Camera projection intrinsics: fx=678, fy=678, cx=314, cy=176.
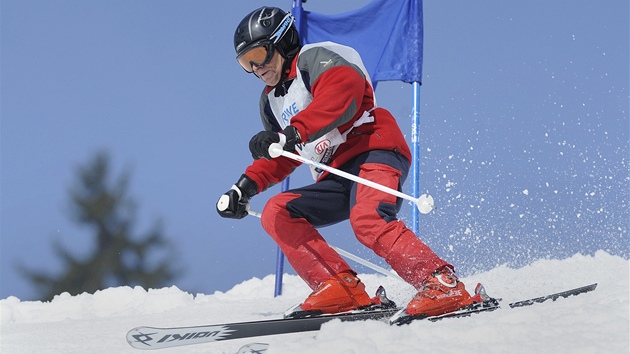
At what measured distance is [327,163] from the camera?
3.89 meters

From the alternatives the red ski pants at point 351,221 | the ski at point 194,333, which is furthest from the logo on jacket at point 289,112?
the ski at point 194,333

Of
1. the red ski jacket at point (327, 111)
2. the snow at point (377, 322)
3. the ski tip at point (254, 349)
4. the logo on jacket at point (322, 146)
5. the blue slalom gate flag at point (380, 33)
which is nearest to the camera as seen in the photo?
the snow at point (377, 322)

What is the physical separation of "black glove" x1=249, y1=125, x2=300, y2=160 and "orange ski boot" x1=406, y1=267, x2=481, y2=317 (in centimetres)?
95

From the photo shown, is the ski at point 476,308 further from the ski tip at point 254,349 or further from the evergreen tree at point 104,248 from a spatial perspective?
the evergreen tree at point 104,248

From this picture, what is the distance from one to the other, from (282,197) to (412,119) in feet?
9.29

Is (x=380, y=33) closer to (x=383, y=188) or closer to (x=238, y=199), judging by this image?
(x=238, y=199)

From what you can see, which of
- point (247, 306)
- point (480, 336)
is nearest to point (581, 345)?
point (480, 336)

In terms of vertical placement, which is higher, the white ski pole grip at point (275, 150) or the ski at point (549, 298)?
the white ski pole grip at point (275, 150)

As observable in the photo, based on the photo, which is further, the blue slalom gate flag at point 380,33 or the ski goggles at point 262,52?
Result: the blue slalom gate flag at point 380,33

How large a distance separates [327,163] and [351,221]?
486 millimetres

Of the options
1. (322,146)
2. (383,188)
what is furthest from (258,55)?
(383,188)

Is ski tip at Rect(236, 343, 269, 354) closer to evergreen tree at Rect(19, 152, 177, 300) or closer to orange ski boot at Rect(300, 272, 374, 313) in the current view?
orange ski boot at Rect(300, 272, 374, 313)

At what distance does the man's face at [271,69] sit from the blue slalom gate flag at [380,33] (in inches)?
118

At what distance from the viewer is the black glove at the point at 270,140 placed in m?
3.30
